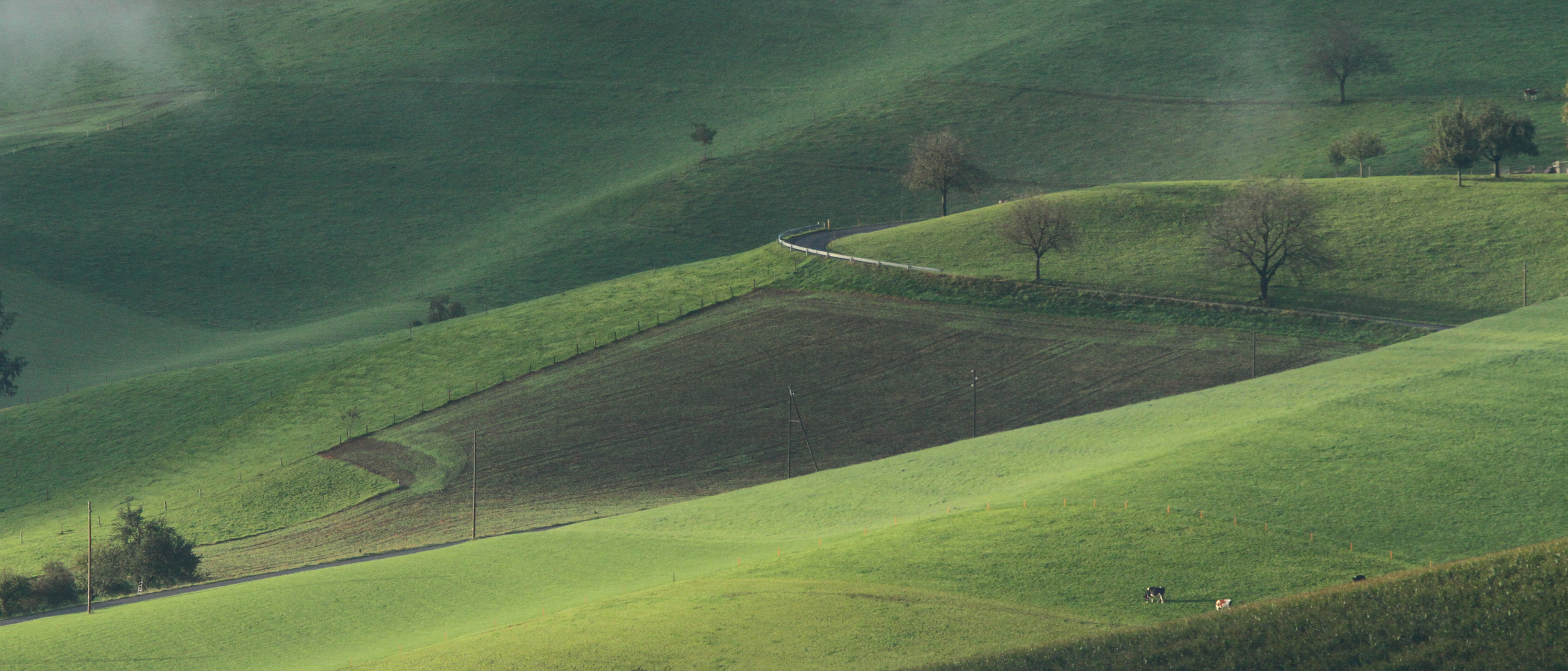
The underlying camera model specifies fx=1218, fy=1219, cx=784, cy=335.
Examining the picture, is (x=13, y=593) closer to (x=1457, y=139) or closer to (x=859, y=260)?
(x=859, y=260)

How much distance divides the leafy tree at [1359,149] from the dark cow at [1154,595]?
3622 inches

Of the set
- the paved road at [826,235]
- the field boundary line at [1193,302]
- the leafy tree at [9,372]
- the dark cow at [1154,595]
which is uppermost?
the paved road at [826,235]

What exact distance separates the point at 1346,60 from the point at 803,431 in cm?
10030

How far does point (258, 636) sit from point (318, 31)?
174 meters

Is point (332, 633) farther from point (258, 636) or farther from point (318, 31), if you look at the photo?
point (318, 31)

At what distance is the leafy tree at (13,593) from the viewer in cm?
→ 5519

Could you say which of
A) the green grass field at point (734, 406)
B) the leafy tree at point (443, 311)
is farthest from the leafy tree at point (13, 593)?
the leafy tree at point (443, 311)

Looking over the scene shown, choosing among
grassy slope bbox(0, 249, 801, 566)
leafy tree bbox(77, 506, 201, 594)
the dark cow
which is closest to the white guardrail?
grassy slope bbox(0, 249, 801, 566)

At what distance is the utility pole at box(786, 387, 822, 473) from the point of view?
70.2 meters

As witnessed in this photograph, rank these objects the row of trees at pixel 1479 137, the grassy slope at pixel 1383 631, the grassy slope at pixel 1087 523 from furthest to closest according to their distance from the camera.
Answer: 1. the row of trees at pixel 1479 137
2. the grassy slope at pixel 1087 523
3. the grassy slope at pixel 1383 631

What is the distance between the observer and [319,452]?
3120 inches

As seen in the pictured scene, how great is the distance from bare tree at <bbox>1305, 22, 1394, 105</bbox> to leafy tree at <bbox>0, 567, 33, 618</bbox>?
447 feet

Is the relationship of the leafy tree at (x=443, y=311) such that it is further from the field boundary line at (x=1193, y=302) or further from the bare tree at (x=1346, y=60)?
the bare tree at (x=1346, y=60)

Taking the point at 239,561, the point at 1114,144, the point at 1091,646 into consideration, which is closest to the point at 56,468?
the point at 239,561
